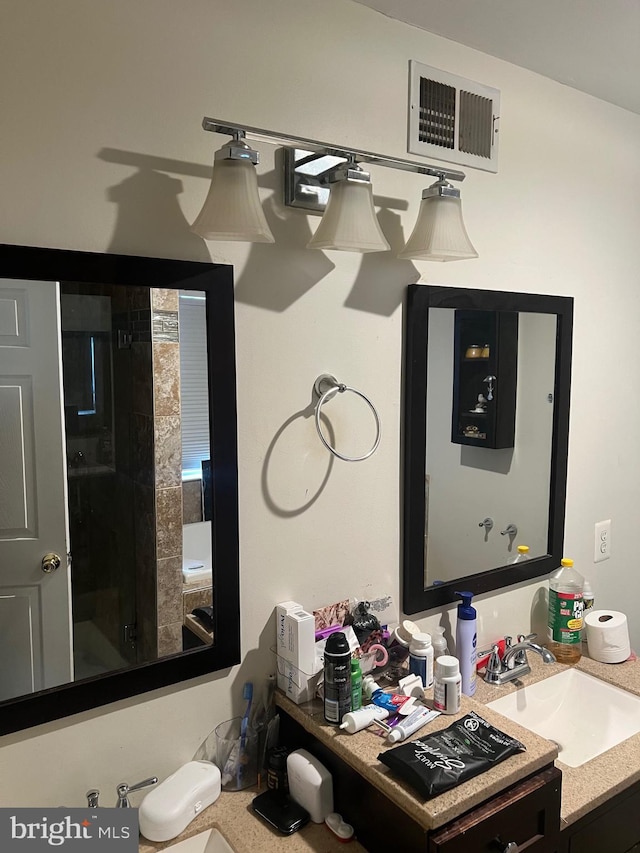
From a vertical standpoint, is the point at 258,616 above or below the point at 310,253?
below

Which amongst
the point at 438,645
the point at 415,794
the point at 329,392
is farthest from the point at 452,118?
the point at 415,794

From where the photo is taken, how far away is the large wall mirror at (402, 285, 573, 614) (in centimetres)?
166

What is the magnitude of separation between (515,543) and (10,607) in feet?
4.39

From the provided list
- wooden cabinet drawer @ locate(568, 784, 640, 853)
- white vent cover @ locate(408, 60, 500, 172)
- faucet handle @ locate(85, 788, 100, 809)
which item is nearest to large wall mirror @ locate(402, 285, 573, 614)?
white vent cover @ locate(408, 60, 500, 172)

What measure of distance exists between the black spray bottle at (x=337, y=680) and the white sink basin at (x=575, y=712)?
0.50m

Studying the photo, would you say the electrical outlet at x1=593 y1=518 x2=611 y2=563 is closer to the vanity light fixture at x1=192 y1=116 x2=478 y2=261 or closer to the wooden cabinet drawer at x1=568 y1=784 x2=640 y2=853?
the wooden cabinet drawer at x1=568 y1=784 x2=640 y2=853

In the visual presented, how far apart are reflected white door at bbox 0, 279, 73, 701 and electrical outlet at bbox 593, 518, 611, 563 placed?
1.64 m

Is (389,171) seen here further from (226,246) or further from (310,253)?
(226,246)

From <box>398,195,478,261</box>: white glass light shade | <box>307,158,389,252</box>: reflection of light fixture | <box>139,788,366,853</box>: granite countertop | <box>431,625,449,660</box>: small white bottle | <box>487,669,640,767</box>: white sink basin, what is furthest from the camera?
<box>487,669,640,767</box>: white sink basin

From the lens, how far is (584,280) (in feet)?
6.58

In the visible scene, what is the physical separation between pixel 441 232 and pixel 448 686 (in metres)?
0.97

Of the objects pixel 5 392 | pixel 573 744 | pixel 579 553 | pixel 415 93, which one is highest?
pixel 415 93

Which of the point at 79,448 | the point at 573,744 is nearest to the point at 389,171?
the point at 79,448

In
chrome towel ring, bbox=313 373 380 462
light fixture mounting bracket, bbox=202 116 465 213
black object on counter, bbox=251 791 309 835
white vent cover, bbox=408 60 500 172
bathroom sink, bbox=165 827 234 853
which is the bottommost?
bathroom sink, bbox=165 827 234 853
